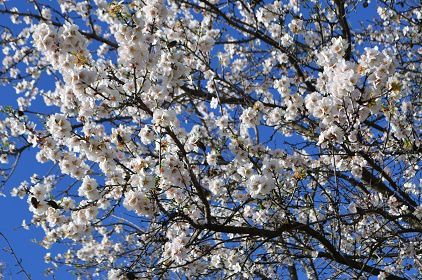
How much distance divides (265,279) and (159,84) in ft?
14.4

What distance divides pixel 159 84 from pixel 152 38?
2.26 ft

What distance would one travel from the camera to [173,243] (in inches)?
162

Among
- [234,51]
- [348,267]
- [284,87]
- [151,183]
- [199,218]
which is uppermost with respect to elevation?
[234,51]

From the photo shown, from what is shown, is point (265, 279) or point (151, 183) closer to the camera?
point (151, 183)

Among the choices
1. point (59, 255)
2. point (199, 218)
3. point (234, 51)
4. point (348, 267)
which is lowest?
point (348, 267)

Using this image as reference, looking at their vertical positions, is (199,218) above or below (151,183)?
above

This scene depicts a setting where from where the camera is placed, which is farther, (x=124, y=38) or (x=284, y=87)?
(x=284, y=87)

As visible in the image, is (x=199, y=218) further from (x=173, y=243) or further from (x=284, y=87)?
(x=284, y=87)

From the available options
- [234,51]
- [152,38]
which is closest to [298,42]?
[234,51]

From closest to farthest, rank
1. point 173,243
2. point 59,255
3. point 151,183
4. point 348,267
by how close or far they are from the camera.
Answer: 1. point 151,183
2. point 173,243
3. point 348,267
4. point 59,255

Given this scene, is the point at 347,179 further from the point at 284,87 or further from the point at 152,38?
the point at 152,38

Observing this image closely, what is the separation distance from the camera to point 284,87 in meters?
6.14

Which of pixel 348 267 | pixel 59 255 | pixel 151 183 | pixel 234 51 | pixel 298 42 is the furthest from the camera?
pixel 59 255

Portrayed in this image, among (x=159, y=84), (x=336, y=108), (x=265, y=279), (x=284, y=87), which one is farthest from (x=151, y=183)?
(x=265, y=279)
